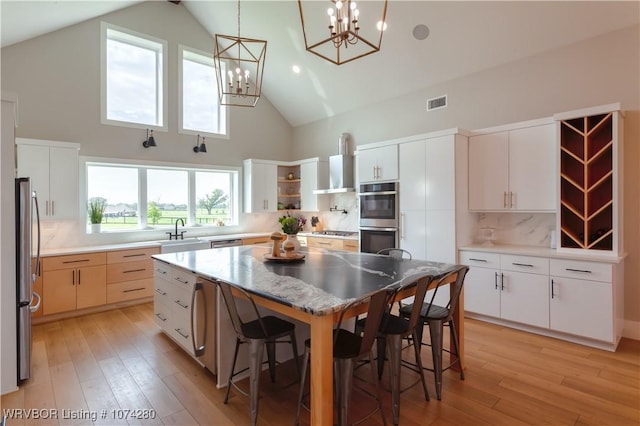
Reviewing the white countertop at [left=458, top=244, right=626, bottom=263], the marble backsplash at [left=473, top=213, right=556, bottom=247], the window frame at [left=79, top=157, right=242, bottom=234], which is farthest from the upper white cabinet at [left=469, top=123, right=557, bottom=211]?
the window frame at [left=79, top=157, right=242, bottom=234]

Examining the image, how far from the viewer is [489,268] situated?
12.8 ft

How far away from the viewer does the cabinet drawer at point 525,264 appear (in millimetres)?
3520

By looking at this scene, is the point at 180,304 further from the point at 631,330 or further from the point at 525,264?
the point at 631,330

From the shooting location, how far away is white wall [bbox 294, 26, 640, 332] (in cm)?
346

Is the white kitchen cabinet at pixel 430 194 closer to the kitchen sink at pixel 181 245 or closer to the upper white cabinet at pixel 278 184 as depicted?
the upper white cabinet at pixel 278 184

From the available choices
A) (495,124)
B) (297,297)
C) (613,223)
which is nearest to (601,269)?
(613,223)

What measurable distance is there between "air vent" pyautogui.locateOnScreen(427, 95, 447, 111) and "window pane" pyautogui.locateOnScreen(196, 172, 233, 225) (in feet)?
12.5

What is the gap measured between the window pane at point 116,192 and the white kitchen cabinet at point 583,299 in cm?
574

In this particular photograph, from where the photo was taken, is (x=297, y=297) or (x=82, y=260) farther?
(x=82, y=260)

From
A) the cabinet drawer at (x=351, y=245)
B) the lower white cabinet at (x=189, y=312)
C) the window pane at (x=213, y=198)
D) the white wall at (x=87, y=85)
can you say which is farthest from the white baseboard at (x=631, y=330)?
the white wall at (x=87, y=85)

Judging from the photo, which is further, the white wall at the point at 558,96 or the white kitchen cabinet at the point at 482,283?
the white kitchen cabinet at the point at 482,283

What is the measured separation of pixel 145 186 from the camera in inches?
217

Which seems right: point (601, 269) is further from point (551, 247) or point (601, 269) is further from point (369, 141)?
point (369, 141)

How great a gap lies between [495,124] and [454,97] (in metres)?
0.72
